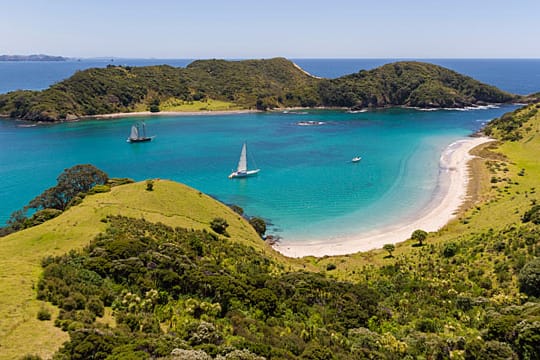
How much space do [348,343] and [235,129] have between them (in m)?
133

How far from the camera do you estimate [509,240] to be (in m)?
39.5

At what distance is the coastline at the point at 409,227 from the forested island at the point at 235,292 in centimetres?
353

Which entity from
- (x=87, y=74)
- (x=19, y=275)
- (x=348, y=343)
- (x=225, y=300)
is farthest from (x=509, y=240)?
(x=87, y=74)

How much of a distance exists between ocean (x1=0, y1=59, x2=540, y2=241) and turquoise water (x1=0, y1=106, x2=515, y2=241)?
0.25 meters

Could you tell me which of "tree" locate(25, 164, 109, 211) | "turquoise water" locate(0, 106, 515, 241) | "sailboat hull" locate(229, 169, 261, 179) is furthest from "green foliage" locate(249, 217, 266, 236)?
"sailboat hull" locate(229, 169, 261, 179)

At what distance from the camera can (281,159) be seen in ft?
339

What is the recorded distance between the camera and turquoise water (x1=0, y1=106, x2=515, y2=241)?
65.9 metres

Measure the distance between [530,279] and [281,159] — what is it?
254 ft

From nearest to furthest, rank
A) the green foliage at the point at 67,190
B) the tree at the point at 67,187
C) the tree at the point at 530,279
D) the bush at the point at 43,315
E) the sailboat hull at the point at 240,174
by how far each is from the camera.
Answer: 1. the bush at the point at 43,315
2. the tree at the point at 530,279
3. the green foliage at the point at 67,190
4. the tree at the point at 67,187
5. the sailboat hull at the point at 240,174

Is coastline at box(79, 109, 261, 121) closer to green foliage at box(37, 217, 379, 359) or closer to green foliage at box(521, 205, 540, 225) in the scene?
green foliage at box(37, 217, 379, 359)

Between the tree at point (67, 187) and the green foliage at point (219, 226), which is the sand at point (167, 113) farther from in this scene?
the green foliage at point (219, 226)

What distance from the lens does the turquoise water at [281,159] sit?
65.9m

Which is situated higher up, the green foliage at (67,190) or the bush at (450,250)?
the green foliage at (67,190)

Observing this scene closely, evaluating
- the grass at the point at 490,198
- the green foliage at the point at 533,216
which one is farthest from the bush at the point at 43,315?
the green foliage at the point at 533,216
